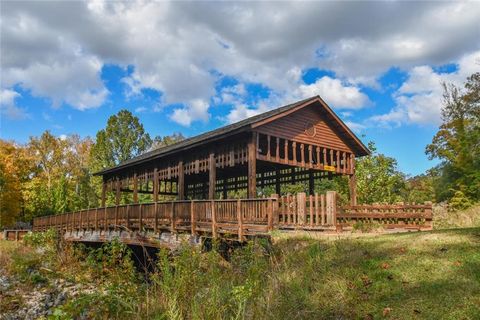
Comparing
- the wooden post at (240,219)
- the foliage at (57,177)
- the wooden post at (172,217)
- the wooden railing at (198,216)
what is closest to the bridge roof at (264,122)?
the wooden railing at (198,216)

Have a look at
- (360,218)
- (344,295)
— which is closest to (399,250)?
(344,295)

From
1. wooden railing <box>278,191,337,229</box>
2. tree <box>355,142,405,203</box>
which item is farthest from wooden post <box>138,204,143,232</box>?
tree <box>355,142,405,203</box>

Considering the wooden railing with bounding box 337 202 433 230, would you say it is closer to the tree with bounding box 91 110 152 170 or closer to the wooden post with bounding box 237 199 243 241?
the wooden post with bounding box 237 199 243 241

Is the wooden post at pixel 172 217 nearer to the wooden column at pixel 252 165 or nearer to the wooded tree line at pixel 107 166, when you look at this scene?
the wooden column at pixel 252 165

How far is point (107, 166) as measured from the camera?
46.6m

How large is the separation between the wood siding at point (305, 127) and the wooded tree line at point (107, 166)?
6.38m

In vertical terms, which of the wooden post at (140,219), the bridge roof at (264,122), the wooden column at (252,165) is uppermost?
the bridge roof at (264,122)

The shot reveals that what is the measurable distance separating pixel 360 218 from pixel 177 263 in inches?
347

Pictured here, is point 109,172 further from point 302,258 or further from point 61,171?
point 61,171

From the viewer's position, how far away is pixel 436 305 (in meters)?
5.38

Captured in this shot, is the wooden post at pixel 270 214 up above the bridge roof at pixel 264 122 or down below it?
below

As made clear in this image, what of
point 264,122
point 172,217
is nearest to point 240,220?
point 172,217

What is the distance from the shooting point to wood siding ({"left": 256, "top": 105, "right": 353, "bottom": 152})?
17.7 meters

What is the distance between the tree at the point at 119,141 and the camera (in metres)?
47.0
